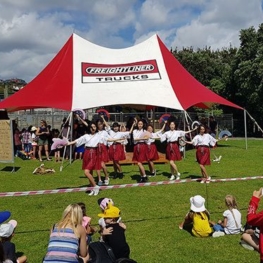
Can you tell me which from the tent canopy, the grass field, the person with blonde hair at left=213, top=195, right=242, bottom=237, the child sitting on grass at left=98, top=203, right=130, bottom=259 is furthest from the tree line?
the child sitting on grass at left=98, top=203, right=130, bottom=259

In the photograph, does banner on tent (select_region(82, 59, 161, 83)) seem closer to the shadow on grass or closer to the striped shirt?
the shadow on grass

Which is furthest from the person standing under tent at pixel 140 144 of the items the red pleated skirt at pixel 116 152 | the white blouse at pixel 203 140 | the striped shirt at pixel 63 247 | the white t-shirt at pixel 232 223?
the striped shirt at pixel 63 247

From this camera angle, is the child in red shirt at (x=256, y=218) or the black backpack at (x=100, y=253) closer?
the child in red shirt at (x=256, y=218)

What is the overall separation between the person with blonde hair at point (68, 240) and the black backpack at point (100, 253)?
313mm

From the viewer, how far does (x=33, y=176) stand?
39.3 feet

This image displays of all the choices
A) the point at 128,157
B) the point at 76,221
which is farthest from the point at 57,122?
the point at 76,221

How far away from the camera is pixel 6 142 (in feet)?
42.2

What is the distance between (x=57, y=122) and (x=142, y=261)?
2476 centimetres

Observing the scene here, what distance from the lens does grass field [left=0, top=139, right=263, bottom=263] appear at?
17.6ft

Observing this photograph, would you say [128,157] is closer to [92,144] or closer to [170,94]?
[170,94]

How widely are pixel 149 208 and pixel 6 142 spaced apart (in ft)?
22.4

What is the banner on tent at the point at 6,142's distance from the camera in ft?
42.0

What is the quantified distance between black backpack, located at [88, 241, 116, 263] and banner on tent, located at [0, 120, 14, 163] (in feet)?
29.8

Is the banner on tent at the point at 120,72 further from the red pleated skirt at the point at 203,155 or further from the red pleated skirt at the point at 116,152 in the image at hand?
the red pleated skirt at the point at 203,155
